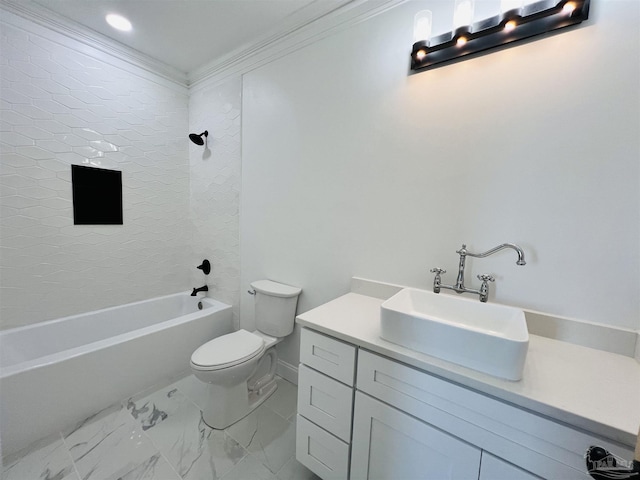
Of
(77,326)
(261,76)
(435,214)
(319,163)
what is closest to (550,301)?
(435,214)

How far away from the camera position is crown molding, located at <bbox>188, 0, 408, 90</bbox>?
144 cm

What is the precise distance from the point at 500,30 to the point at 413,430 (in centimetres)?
161

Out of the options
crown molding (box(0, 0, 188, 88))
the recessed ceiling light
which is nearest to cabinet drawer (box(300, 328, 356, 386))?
the recessed ceiling light

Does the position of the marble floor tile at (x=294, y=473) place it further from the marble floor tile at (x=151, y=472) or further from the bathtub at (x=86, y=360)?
the bathtub at (x=86, y=360)

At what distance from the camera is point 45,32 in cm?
174

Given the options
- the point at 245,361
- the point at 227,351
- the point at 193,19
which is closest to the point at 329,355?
the point at 245,361

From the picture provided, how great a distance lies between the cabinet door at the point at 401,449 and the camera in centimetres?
81

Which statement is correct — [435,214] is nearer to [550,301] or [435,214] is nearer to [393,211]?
[393,211]

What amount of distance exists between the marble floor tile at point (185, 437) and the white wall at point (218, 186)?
780mm

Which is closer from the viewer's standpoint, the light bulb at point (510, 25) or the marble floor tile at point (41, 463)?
the light bulb at point (510, 25)

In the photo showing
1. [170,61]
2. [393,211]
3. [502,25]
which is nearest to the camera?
[502,25]

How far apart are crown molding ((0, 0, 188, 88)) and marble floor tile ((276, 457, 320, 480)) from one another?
3.12m

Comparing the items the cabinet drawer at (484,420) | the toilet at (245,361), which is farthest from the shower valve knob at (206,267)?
the cabinet drawer at (484,420)

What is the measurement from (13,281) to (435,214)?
278 cm
